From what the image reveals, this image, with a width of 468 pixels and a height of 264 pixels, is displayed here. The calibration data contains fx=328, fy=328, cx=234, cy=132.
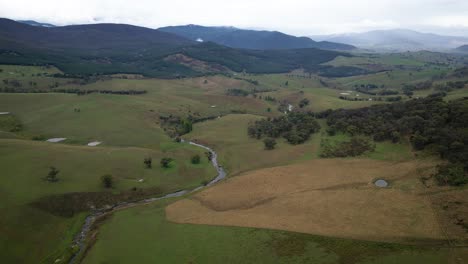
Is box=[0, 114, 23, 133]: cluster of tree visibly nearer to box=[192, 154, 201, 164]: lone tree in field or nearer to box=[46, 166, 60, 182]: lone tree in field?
box=[46, 166, 60, 182]: lone tree in field

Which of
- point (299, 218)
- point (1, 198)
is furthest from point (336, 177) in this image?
point (1, 198)

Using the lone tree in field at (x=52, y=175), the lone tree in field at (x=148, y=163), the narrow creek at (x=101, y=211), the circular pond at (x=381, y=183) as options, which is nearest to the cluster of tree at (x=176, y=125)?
the lone tree in field at (x=148, y=163)

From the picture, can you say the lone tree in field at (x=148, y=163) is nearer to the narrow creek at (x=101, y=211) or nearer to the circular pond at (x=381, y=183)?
the narrow creek at (x=101, y=211)

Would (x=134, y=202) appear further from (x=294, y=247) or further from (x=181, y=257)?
(x=294, y=247)

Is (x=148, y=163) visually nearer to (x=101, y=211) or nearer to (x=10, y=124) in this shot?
(x=101, y=211)

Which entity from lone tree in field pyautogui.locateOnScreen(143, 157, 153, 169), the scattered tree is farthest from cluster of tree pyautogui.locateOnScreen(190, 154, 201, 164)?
the scattered tree
